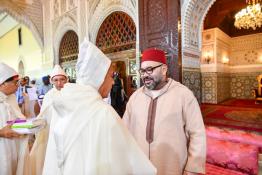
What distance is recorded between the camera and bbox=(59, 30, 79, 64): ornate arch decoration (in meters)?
6.48

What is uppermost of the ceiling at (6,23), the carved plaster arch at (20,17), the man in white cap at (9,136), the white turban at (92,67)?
the ceiling at (6,23)

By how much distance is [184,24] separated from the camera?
367cm

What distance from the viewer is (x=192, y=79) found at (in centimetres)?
394

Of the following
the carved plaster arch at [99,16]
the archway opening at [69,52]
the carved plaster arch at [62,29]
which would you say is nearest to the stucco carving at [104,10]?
the carved plaster arch at [99,16]

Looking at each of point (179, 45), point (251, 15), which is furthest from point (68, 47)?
point (251, 15)

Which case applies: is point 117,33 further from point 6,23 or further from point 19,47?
point 6,23

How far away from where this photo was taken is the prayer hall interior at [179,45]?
3.19 meters

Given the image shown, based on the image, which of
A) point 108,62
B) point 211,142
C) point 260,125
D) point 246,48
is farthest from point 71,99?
point 246,48

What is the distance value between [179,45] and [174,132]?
2.42m

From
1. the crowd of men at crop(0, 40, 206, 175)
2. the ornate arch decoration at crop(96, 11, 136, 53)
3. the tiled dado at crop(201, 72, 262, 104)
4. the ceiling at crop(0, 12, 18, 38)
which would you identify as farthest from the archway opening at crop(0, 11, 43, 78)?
the tiled dado at crop(201, 72, 262, 104)

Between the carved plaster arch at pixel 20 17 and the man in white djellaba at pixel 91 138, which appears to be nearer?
the man in white djellaba at pixel 91 138

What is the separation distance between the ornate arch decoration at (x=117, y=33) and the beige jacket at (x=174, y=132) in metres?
3.56

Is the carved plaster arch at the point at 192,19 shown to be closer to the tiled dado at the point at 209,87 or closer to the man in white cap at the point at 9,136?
the man in white cap at the point at 9,136

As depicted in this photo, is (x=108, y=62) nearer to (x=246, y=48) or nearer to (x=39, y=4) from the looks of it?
(x=39, y=4)
